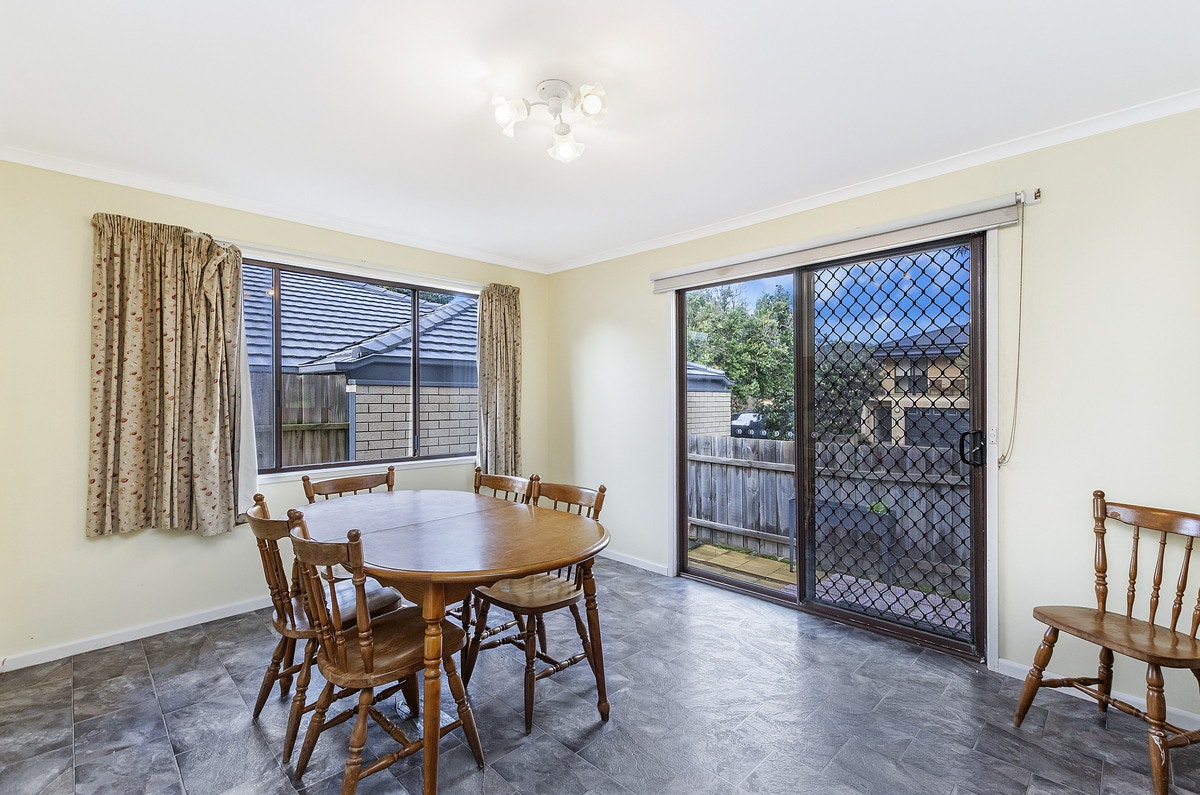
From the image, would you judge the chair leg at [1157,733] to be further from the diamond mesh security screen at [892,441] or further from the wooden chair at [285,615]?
the wooden chair at [285,615]

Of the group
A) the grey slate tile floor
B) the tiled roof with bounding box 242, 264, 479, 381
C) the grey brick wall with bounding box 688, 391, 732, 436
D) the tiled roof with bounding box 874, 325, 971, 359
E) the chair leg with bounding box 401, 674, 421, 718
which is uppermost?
the tiled roof with bounding box 242, 264, 479, 381

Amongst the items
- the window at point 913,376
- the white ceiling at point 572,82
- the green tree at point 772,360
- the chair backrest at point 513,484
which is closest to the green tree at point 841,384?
the green tree at point 772,360

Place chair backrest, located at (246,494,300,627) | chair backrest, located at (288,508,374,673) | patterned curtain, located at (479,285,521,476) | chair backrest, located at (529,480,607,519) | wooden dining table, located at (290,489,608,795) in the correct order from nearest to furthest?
chair backrest, located at (288,508,374,673), wooden dining table, located at (290,489,608,795), chair backrest, located at (246,494,300,627), chair backrest, located at (529,480,607,519), patterned curtain, located at (479,285,521,476)

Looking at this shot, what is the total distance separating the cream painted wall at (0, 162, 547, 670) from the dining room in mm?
13

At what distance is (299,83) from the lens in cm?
204

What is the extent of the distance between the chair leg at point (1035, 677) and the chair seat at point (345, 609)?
2591 mm

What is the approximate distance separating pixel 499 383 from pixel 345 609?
8.00ft

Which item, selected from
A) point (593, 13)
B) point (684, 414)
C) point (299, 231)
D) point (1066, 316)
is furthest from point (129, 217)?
point (1066, 316)

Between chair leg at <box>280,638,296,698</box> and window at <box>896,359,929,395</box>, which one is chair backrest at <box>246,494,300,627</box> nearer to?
chair leg at <box>280,638,296,698</box>

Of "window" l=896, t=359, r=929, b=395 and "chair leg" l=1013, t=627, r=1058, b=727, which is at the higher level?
"window" l=896, t=359, r=929, b=395

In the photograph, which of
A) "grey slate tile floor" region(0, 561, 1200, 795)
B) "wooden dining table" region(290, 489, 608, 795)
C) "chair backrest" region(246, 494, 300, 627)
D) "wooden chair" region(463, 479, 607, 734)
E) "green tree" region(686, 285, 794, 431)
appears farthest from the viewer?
"green tree" region(686, 285, 794, 431)

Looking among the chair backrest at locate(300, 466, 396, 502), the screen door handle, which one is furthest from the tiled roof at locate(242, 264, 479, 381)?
the screen door handle

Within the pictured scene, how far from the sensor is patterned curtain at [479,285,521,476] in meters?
4.40

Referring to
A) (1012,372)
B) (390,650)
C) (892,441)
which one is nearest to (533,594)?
(390,650)
